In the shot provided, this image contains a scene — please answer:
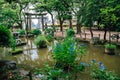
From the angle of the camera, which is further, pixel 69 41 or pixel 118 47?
pixel 118 47

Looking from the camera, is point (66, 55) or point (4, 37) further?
point (4, 37)

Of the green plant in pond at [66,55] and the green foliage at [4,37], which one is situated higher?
the green foliage at [4,37]

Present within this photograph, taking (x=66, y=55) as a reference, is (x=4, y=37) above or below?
above

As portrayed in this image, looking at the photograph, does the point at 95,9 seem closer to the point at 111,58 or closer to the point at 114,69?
the point at 111,58

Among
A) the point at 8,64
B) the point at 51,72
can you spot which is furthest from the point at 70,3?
the point at 51,72

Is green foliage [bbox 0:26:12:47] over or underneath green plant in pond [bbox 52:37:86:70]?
over


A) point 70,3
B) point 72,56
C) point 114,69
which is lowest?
point 114,69

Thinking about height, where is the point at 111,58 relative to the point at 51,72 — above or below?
below

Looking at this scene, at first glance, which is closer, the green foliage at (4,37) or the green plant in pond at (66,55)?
the green plant in pond at (66,55)

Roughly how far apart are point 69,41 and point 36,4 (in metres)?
16.0

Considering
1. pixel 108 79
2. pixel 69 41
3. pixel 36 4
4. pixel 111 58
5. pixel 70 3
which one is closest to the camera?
pixel 108 79

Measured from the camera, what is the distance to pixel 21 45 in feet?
53.3

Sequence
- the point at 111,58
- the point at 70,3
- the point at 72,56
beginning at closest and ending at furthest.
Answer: the point at 72,56
the point at 111,58
the point at 70,3

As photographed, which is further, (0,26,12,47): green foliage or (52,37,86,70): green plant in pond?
(0,26,12,47): green foliage
